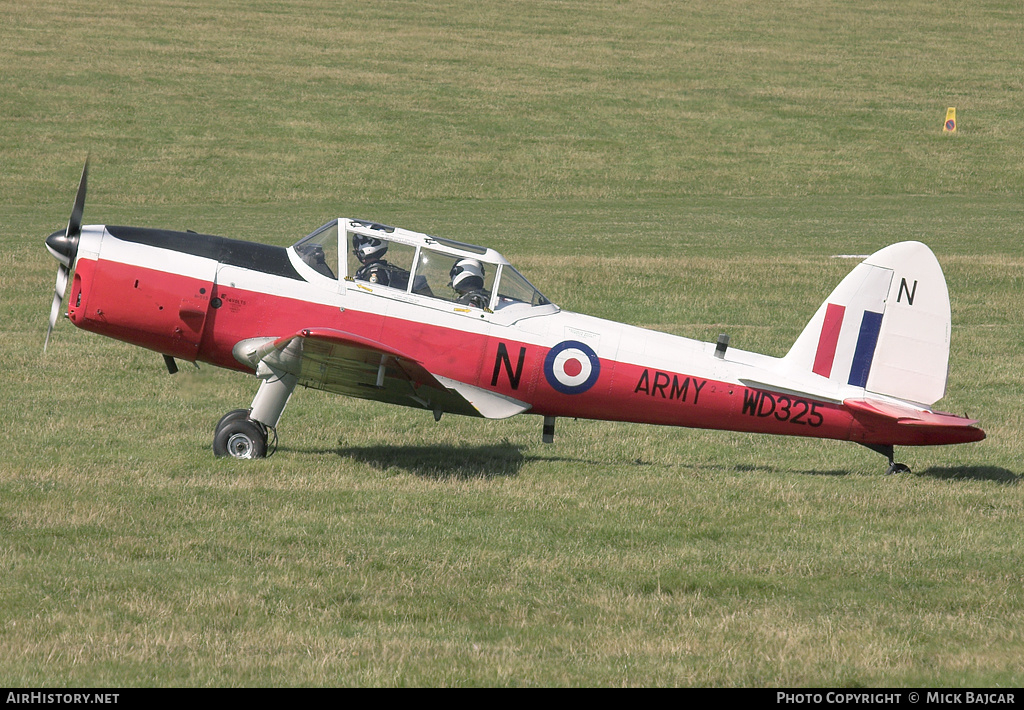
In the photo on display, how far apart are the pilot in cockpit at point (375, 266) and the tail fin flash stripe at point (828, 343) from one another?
4104mm

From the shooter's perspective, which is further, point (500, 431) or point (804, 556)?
point (500, 431)

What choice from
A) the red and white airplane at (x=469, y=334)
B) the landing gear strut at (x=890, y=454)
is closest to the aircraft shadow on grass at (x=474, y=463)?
the landing gear strut at (x=890, y=454)

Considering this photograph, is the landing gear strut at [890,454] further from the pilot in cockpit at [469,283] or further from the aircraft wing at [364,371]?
the pilot in cockpit at [469,283]

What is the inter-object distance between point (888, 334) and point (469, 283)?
13.5 feet

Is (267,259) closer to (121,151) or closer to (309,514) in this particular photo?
(309,514)

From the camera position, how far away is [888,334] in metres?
10.6

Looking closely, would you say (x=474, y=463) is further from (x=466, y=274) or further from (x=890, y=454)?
(x=890, y=454)

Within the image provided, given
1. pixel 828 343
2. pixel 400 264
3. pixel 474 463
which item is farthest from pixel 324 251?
pixel 828 343

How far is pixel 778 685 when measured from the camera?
6129 mm

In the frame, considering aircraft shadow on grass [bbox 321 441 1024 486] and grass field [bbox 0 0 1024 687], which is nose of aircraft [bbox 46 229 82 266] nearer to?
grass field [bbox 0 0 1024 687]

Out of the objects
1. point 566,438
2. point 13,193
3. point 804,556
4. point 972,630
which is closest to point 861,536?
point 804,556

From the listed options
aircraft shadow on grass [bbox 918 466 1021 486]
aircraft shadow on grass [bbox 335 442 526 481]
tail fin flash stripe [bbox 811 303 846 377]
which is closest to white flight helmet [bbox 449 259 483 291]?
aircraft shadow on grass [bbox 335 442 526 481]

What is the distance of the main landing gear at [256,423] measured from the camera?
10.7 m
